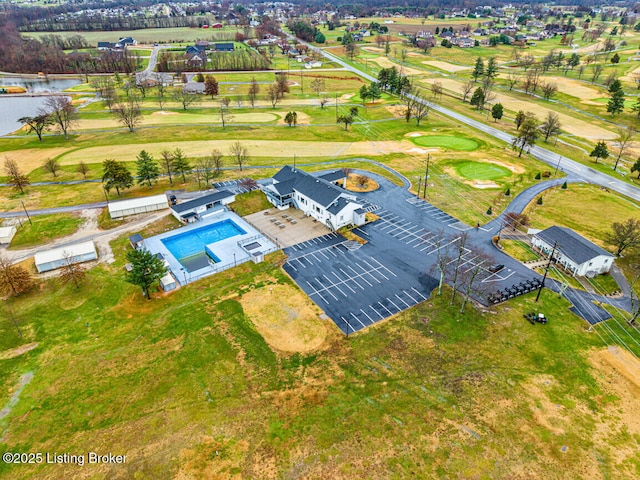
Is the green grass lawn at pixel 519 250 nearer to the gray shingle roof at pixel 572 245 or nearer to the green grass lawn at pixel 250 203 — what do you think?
the gray shingle roof at pixel 572 245

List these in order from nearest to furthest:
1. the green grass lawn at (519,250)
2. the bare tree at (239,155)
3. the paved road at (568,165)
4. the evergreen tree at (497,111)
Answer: the green grass lawn at (519,250) < the paved road at (568,165) < the bare tree at (239,155) < the evergreen tree at (497,111)

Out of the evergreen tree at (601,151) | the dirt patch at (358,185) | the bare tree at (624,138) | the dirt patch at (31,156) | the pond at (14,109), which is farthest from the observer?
the pond at (14,109)

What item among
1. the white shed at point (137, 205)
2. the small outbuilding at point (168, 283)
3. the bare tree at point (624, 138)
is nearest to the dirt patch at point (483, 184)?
the bare tree at point (624, 138)

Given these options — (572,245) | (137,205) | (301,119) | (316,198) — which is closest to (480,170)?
(572,245)

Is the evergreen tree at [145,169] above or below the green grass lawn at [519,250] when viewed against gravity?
above

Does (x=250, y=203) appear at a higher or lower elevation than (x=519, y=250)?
higher

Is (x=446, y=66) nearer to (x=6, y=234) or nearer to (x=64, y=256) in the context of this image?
(x=64, y=256)

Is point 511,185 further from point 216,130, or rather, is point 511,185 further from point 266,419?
point 216,130
